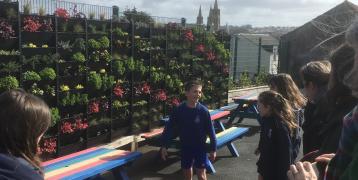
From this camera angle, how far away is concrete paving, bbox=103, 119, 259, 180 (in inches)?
255

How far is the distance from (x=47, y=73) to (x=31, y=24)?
0.66m

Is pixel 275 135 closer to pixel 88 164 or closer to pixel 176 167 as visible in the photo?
pixel 88 164

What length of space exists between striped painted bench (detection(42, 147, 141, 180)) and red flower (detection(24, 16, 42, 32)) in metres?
1.70

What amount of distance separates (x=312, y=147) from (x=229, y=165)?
12.6ft

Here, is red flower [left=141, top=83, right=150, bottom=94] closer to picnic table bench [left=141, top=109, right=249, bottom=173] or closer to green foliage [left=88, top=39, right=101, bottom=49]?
picnic table bench [left=141, top=109, right=249, bottom=173]

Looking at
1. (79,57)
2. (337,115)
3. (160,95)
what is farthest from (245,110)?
(337,115)

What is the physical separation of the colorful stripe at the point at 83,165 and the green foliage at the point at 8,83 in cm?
121

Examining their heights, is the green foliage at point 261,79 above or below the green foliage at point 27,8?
below

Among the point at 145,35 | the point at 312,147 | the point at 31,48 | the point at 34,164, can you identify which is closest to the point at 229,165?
the point at 145,35

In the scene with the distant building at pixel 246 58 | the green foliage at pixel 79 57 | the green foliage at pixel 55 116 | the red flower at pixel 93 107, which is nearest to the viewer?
the green foliage at pixel 55 116

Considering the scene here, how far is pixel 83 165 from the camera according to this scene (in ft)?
16.2

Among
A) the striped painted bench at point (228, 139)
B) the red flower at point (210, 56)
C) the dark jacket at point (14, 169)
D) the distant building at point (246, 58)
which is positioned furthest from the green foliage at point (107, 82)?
the distant building at point (246, 58)

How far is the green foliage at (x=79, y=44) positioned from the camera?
21.3ft

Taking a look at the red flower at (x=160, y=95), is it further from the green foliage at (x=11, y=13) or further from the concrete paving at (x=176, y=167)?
the green foliage at (x=11, y=13)
